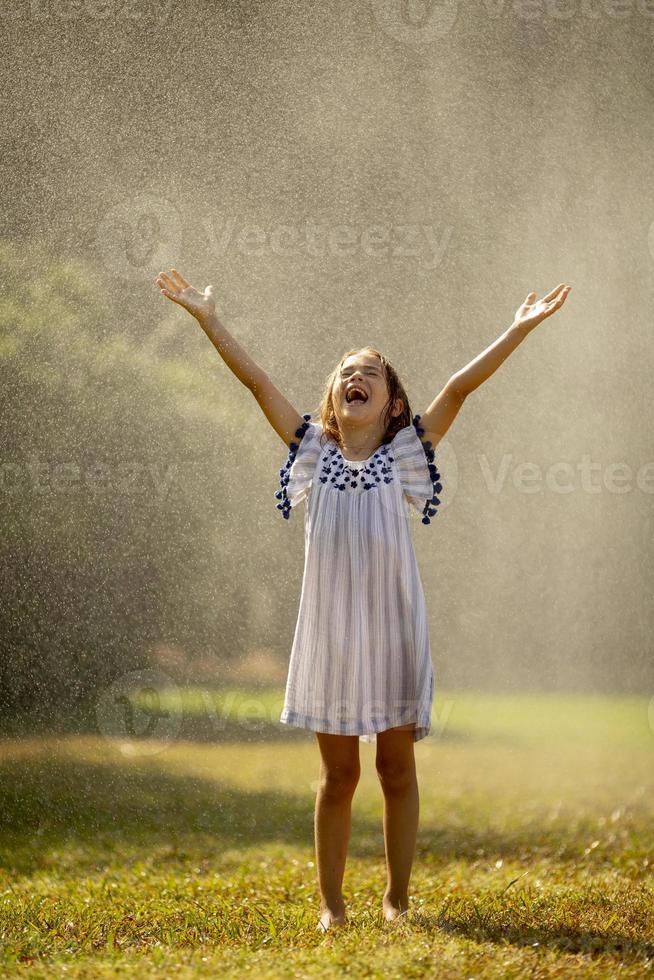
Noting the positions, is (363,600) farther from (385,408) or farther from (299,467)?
(385,408)

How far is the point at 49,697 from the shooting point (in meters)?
5.55

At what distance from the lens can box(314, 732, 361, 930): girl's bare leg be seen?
314 cm

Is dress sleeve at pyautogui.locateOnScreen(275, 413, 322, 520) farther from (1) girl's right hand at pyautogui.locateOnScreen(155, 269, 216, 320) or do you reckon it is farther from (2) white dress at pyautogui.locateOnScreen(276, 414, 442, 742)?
(1) girl's right hand at pyautogui.locateOnScreen(155, 269, 216, 320)

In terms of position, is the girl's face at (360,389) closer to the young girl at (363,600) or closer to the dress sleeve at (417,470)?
the young girl at (363,600)

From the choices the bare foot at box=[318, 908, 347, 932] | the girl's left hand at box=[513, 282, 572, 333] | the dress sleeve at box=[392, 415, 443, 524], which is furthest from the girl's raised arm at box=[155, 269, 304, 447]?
the bare foot at box=[318, 908, 347, 932]

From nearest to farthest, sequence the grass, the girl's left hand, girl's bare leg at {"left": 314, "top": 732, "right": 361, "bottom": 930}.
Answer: the grass, girl's bare leg at {"left": 314, "top": 732, "right": 361, "bottom": 930}, the girl's left hand

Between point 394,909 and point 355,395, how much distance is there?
4.83 ft

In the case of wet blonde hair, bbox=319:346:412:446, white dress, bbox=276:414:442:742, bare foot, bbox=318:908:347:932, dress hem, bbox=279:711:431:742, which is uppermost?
wet blonde hair, bbox=319:346:412:446

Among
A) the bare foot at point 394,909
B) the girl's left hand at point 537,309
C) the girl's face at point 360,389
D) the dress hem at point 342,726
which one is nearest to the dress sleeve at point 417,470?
the girl's face at point 360,389

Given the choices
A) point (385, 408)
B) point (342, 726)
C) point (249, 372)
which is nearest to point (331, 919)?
point (342, 726)

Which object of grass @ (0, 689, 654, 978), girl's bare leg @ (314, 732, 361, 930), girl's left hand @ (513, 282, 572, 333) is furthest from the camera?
girl's left hand @ (513, 282, 572, 333)

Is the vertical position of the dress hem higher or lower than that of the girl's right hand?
lower

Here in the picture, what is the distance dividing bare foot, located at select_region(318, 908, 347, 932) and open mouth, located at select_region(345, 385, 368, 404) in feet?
4.75

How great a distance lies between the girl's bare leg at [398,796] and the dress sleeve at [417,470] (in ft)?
2.03
